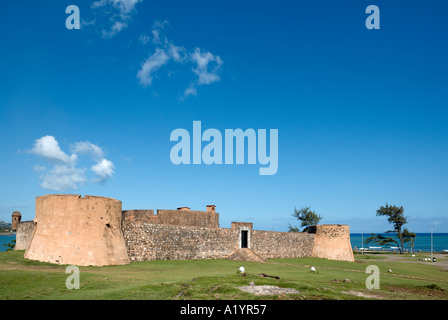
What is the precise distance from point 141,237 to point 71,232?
19.9 feet

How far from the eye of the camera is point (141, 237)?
2642 centimetres

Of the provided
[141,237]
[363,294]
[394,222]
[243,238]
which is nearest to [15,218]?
[141,237]

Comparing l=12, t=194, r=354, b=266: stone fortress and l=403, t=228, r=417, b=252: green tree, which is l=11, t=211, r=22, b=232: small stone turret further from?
l=403, t=228, r=417, b=252: green tree

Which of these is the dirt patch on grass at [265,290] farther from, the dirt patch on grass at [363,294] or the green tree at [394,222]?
the green tree at [394,222]

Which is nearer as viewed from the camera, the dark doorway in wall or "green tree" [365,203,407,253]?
the dark doorway in wall

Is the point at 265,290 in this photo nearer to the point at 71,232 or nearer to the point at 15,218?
the point at 71,232

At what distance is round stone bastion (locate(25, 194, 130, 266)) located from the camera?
69.1 ft

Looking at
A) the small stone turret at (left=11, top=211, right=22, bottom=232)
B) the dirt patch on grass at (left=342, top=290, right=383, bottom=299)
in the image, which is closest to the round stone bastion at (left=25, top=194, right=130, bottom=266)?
the dirt patch on grass at (left=342, top=290, right=383, bottom=299)
